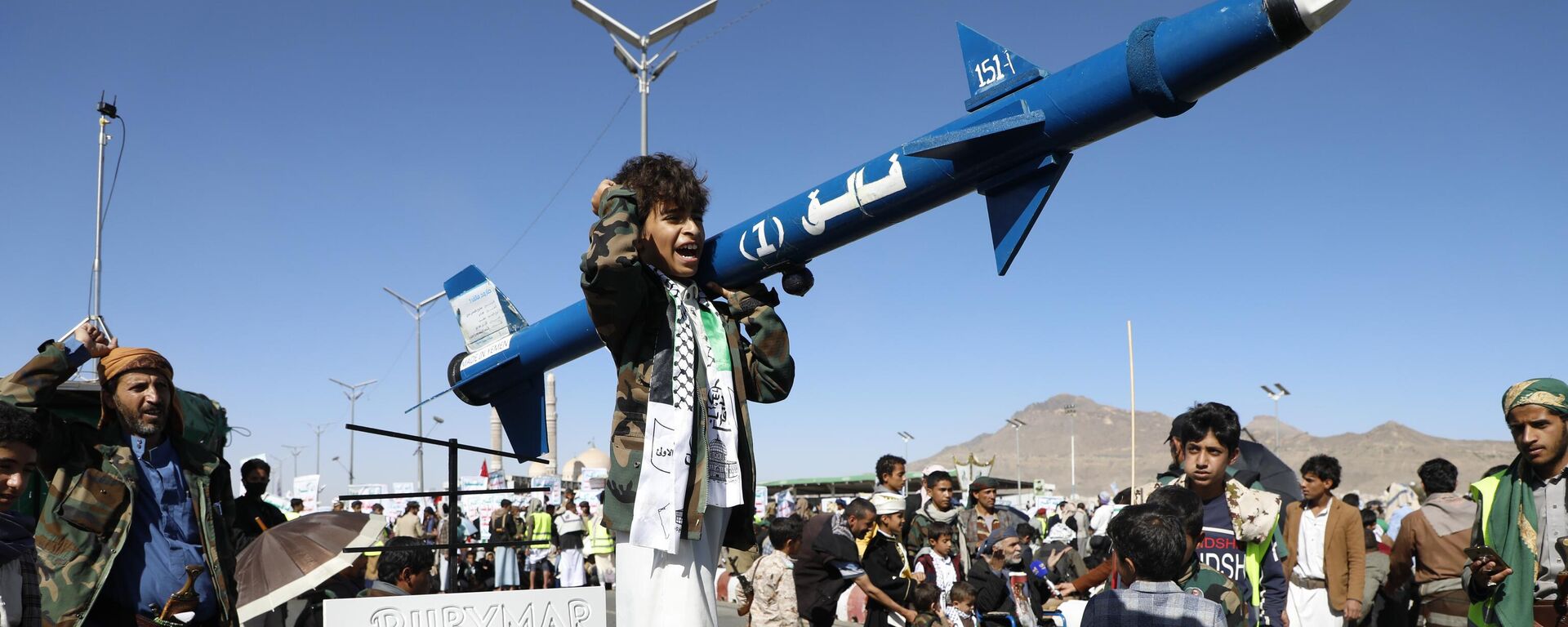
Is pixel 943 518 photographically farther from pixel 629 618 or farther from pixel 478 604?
pixel 629 618

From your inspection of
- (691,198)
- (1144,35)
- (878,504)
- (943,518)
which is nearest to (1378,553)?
(943,518)

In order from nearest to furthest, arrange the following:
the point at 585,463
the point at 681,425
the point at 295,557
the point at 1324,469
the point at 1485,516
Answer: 1. the point at 681,425
2. the point at 1485,516
3. the point at 295,557
4. the point at 1324,469
5. the point at 585,463

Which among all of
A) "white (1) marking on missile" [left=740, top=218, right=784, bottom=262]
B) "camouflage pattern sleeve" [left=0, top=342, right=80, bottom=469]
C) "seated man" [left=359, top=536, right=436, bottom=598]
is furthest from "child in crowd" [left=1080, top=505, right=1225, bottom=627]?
"seated man" [left=359, top=536, right=436, bottom=598]

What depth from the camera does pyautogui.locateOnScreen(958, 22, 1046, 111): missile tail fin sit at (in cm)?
548

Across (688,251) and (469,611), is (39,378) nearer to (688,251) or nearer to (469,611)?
(469,611)

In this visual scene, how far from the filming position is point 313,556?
5.58m

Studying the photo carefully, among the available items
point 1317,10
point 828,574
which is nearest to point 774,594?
point 828,574

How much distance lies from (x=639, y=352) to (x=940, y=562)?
5299mm

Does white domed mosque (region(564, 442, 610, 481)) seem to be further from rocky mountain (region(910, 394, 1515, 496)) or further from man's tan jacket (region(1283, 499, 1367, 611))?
man's tan jacket (region(1283, 499, 1367, 611))

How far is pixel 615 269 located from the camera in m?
3.23

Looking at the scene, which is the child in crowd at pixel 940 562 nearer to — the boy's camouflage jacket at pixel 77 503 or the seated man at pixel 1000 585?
the seated man at pixel 1000 585

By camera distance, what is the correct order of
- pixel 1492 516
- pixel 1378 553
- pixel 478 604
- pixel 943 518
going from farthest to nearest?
1. pixel 1378 553
2. pixel 943 518
3. pixel 478 604
4. pixel 1492 516

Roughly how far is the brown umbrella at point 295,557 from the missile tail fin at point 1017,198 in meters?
3.69

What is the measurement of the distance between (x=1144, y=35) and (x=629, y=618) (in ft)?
11.4
